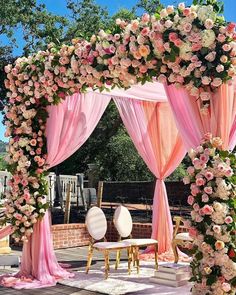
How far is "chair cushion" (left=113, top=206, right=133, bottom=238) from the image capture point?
283 inches

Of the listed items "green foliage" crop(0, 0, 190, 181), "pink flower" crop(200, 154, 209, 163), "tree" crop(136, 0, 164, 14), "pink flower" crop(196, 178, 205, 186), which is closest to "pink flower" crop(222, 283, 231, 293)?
"pink flower" crop(196, 178, 205, 186)

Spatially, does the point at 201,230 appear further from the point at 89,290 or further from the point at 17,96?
the point at 17,96

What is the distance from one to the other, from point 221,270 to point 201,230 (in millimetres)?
385

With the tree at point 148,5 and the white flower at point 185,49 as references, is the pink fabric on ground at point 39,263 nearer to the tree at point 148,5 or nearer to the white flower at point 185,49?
the white flower at point 185,49

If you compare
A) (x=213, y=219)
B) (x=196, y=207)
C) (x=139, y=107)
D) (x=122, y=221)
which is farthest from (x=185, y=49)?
(x=139, y=107)

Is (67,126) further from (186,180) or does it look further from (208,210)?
(208,210)

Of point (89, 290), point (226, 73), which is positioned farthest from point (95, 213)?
point (226, 73)

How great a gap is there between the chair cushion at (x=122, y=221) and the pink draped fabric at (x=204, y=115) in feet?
9.23

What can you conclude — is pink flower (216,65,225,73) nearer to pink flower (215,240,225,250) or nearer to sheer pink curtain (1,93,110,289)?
pink flower (215,240,225,250)

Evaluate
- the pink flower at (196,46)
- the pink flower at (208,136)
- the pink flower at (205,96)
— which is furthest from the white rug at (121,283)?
the pink flower at (196,46)

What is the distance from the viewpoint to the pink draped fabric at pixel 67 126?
21.1 feet

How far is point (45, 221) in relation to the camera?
6.34 meters

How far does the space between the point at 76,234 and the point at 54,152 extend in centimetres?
354

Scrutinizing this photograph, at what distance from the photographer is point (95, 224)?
22.3ft
